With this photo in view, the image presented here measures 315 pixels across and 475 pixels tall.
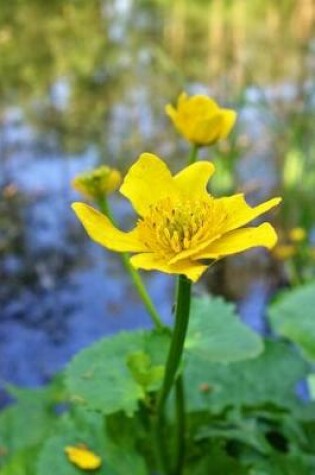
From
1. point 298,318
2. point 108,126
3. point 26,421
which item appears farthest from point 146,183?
point 108,126

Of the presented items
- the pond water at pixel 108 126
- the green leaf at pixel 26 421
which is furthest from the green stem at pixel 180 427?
the pond water at pixel 108 126

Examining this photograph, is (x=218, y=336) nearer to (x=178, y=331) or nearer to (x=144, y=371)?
(x=144, y=371)

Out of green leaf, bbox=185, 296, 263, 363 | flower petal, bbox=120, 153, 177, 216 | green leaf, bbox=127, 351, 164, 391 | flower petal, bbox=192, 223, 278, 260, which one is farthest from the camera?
green leaf, bbox=185, 296, 263, 363

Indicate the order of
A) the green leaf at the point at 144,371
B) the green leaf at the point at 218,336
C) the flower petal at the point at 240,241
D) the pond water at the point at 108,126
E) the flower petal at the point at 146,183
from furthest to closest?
the pond water at the point at 108,126 < the green leaf at the point at 218,336 < the green leaf at the point at 144,371 < the flower petal at the point at 146,183 < the flower petal at the point at 240,241

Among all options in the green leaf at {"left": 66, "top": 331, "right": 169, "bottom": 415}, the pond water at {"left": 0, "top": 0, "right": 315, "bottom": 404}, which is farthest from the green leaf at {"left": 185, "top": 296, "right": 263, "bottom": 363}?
the pond water at {"left": 0, "top": 0, "right": 315, "bottom": 404}

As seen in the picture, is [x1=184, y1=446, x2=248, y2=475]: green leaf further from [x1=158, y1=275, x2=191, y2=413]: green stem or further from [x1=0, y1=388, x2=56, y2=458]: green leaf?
[x1=0, y1=388, x2=56, y2=458]: green leaf

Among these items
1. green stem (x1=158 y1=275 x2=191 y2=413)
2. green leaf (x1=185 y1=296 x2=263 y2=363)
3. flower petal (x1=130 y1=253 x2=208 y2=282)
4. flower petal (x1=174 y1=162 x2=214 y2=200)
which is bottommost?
green leaf (x1=185 y1=296 x2=263 y2=363)

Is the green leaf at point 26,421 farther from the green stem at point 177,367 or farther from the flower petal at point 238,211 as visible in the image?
the flower petal at point 238,211
